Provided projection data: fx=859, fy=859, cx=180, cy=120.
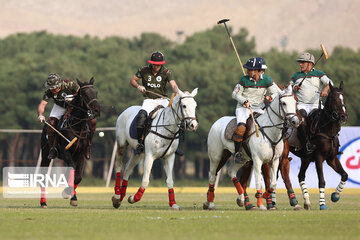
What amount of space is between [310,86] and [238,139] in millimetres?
2847

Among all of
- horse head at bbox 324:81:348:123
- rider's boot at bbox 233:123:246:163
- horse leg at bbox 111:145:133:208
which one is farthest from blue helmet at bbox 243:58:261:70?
horse leg at bbox 111:145:133:208

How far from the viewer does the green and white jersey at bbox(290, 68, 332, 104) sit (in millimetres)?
19172

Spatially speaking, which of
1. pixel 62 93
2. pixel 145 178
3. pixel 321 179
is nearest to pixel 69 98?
pixel 62 93

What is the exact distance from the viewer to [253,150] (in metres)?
17.1

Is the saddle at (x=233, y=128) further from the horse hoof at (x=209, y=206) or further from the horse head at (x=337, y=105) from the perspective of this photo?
the horse head at (x=337, y=105)

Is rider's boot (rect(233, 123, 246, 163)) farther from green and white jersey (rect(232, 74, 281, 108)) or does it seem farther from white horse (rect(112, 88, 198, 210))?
white horse (rect(112, 88, 198, 210))

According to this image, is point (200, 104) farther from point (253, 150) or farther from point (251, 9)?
point (251, 9)

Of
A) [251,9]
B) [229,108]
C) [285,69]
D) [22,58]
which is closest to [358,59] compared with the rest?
[285,69]

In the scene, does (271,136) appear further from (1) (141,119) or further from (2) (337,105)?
(1) (141,119)

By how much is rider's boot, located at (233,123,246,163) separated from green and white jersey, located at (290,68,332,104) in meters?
2.47

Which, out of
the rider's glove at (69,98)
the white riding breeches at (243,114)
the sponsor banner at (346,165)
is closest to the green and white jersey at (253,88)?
the white riding breeches at (243,114)

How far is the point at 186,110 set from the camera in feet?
54.9

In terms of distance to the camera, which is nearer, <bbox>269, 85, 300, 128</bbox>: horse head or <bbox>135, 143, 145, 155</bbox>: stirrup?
<bbox>269, 85, 300, 128</bbox>: horse head

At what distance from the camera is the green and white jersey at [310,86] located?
19172 mm
